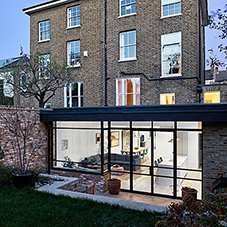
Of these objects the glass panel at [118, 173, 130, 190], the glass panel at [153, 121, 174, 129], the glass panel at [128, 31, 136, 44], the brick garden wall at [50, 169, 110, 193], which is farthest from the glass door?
the glass panel at [128, 31, 136, 44]

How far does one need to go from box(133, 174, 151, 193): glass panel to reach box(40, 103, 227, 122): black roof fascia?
283cm

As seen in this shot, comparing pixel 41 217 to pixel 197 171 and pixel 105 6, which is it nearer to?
pixel 197 171

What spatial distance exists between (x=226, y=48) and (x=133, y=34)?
8.66m

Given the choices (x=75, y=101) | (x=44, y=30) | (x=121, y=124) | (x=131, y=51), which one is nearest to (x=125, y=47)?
(x=131, y=51)

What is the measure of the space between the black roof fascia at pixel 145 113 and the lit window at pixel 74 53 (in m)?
5.87

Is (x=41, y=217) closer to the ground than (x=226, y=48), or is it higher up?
closer to the ground

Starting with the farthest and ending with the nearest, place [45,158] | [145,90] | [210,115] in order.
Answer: [145,90] → [45,158] → [210,115]

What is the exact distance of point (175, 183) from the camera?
8648 mm

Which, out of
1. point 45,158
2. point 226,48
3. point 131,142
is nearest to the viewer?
point 226,48

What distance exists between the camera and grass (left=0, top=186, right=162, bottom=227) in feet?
14.0

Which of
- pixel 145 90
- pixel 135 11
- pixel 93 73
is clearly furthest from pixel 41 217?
pixel 135 11

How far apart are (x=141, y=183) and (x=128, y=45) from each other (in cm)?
833

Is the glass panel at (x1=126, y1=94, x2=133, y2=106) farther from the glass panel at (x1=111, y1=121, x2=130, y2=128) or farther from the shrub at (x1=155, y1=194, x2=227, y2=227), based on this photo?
the shrub at (x1=155, y1=194, x2=227, y2=227)

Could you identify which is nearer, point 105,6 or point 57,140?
point 57,140
